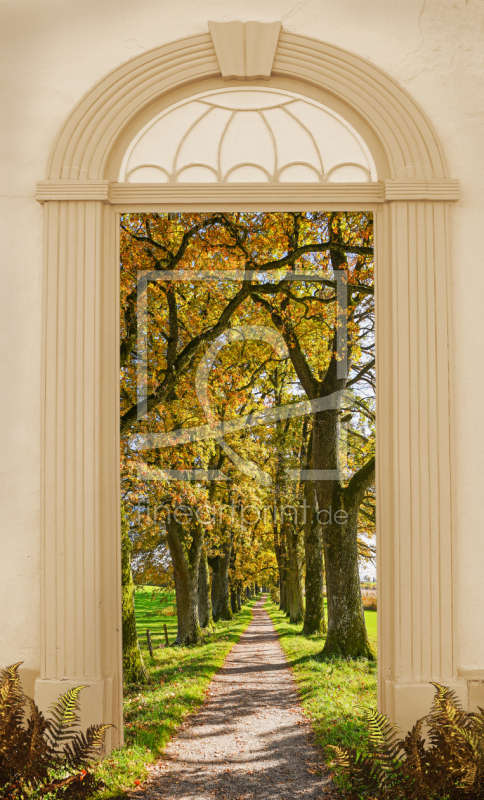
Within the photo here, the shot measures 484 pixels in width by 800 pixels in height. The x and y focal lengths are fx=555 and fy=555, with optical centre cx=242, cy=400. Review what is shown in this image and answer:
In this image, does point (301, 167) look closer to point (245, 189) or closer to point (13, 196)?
point (245, 189)

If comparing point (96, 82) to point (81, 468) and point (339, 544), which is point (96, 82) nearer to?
point (81, 468)

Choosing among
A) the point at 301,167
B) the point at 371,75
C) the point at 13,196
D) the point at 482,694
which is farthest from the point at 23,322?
the point at 482,694

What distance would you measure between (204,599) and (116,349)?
16.1ft

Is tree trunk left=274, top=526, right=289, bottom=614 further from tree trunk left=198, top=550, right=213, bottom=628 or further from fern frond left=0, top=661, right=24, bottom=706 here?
fern frond left=0, top=661, right=24, bottom=706

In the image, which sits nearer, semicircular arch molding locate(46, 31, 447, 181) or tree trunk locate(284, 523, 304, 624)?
semicircular arch molding locate(46, 31, 447, 181)

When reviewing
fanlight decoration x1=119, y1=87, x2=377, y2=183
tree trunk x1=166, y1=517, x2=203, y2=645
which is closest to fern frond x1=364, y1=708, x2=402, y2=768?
tree trunk x1=166, y1=517, x2=203, y2=645

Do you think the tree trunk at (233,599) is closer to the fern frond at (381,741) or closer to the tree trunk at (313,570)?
the tree trunk at (313,570)

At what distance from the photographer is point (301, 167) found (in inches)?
181

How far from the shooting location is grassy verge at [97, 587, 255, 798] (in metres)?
3.89

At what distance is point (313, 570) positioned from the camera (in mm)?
7133

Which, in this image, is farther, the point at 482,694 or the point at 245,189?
the point at 245,189

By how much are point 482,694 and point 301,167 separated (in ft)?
13.9

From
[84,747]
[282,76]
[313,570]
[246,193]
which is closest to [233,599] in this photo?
[313,570]

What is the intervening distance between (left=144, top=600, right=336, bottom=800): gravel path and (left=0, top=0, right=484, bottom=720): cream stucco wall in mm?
1337
